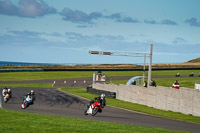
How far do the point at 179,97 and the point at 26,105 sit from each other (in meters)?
11.1

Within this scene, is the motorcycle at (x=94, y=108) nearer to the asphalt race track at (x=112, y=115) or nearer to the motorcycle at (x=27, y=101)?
the asphalt race track at (x=112, y=115)

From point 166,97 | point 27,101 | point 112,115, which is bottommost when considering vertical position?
point 112,115

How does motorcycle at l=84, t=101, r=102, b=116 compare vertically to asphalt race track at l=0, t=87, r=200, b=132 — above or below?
above

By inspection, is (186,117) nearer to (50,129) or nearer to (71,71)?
(50,129)

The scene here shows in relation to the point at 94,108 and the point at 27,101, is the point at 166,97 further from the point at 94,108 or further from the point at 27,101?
the point at 27,101

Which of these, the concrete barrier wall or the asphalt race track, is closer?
the asphalt race track

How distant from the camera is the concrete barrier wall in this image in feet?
76.8

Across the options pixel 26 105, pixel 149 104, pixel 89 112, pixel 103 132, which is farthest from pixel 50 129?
pixel 149 104

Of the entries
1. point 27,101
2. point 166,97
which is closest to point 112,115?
point 27,101

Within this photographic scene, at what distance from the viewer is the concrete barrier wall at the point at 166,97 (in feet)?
76.8

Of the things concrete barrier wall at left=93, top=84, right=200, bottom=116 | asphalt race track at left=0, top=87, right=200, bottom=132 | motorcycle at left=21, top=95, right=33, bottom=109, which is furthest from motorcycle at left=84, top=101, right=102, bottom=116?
concrete barrier wall at left=93, top=84, right=200, bottom=116

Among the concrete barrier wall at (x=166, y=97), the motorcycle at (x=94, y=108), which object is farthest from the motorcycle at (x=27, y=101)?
the concrete barrier wall at (x=166, y=97)

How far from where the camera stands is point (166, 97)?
26641 mm

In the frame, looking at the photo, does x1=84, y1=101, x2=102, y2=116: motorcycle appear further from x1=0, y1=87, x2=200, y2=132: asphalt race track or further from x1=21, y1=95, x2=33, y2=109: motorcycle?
x1=21, y1=95, x2=33, y2=109: motorcycle
